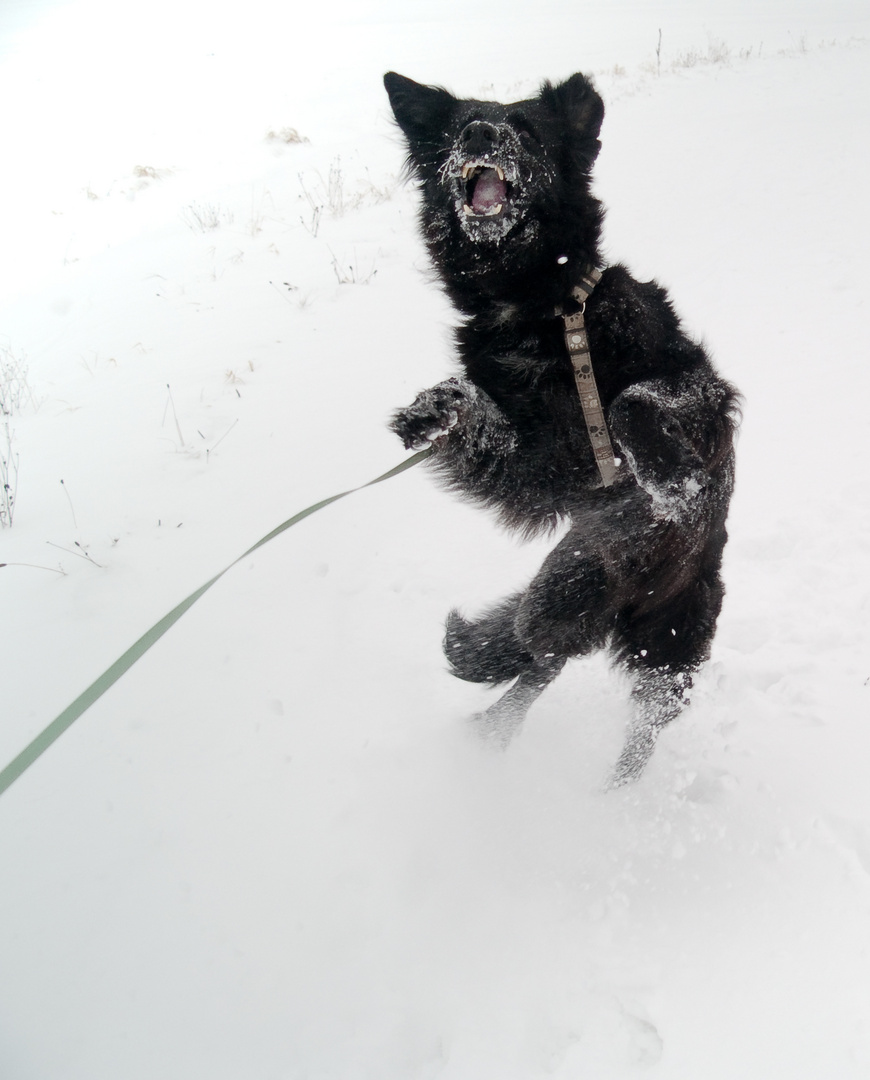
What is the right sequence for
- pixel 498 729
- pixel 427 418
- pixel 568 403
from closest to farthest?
1. pixel 427 418
2. pixel 568 403
3. pixel 498 729

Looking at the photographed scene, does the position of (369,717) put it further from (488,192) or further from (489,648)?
(488,192)

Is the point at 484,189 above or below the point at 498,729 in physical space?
above

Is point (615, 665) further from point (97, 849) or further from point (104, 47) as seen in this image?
point (104, 47)

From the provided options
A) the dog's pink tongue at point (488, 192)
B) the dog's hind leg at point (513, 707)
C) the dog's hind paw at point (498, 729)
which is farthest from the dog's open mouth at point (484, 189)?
the dog's hind paw at point (498, 729)

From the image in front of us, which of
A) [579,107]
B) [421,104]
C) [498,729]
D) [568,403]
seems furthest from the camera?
[498,729]

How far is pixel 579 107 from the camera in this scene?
2146 mm

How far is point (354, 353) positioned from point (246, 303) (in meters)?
1.22

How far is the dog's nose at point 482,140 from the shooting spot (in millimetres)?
1929

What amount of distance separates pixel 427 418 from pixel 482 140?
0.89 meters

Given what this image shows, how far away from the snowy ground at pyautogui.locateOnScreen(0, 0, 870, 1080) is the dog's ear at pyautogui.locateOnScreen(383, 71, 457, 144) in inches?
28.7

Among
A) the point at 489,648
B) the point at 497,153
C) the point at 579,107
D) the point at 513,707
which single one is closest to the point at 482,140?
the point at 497,153

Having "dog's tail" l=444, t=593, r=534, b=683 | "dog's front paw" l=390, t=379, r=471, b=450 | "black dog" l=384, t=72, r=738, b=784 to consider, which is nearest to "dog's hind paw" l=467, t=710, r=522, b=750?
"dog's tail" l=444, t=593, r=534, b=683

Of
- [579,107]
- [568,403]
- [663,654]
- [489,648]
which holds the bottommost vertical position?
[489,648]

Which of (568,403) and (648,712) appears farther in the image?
(648,712)
